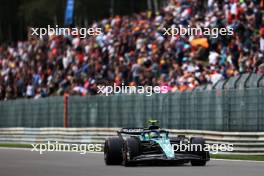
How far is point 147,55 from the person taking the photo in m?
30.3

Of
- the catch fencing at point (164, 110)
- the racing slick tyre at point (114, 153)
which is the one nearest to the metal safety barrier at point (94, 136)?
the catch fencing at point (164, 110)

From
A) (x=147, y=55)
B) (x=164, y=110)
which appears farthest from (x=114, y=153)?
(x=147, y=55)

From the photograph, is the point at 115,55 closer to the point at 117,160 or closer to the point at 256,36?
the point at 256,36

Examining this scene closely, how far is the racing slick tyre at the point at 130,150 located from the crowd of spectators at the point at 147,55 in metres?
A: 6.60

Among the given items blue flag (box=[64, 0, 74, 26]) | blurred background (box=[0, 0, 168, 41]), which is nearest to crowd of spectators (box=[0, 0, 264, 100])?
blue flag (box=[64, 0, 74, 26])

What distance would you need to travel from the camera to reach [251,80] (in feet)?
71.6

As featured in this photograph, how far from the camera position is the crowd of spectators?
25.7 metres

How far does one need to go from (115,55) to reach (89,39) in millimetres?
4453

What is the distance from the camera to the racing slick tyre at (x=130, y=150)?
17.3m

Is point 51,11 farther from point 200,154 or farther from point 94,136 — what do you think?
point 200,154

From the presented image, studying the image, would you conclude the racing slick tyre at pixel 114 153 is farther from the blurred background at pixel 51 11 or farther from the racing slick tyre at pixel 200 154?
the blurred background at pixel 51 11

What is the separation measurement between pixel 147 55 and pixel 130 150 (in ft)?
43.5

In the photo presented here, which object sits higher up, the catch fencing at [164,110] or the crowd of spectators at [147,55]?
the crowd of spectators at [147,55]

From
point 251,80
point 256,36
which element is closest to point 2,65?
point 256,36
